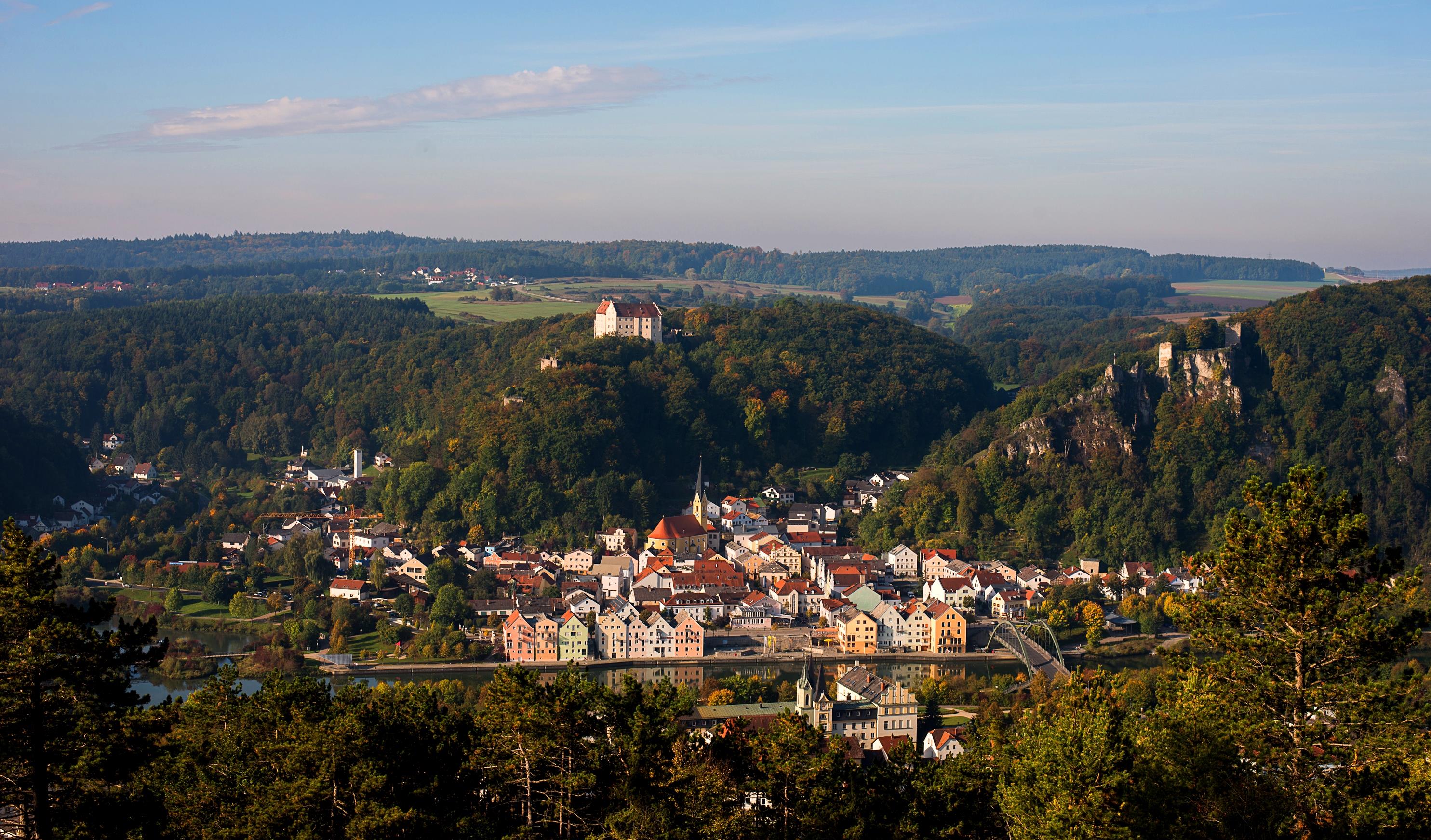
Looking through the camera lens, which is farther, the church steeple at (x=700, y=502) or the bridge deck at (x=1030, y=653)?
the church steeple at (x=700, y=502)

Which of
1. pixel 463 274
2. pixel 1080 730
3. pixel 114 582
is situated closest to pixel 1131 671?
pixel 1080 730

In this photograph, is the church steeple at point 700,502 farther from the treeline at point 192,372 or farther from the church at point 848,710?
the treeline at point 192,372

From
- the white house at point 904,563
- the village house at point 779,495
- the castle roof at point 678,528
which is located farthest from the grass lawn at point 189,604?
the village house at point 779,495

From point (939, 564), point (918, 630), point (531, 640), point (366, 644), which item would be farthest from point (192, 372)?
point (918, 630)

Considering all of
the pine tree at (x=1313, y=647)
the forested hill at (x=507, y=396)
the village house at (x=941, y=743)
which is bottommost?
the village house at (x=941, y=743)

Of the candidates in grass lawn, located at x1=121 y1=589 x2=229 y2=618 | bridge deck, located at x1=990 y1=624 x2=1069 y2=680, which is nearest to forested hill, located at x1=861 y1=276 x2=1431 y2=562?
bridge deck, located at x1=990 y1=624 x2=1069 y2=680
